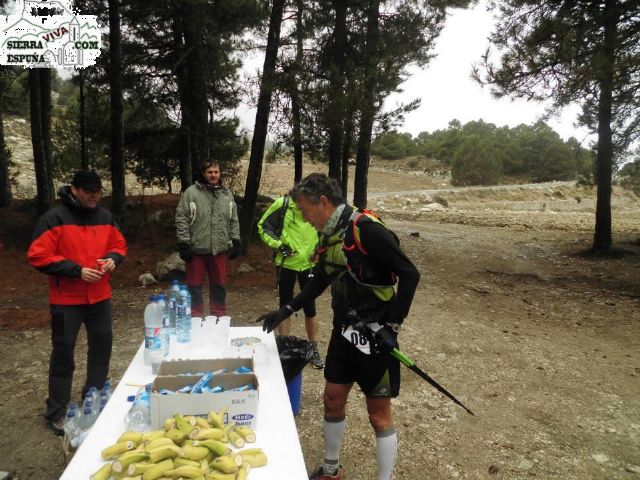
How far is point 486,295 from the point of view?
325 inches

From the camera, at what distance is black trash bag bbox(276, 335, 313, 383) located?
325cm

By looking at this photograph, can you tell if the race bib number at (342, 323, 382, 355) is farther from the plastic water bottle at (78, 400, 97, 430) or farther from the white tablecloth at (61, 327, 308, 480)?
the plastic water bottle at (78, 400, 97, 430)

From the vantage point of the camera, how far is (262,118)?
9.91 m

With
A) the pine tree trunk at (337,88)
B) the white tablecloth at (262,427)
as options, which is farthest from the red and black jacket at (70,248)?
the pine tree trunk at (337,88)

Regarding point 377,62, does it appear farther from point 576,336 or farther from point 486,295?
point 576,336

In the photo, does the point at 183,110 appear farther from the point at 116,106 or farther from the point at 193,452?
the point at 193,452

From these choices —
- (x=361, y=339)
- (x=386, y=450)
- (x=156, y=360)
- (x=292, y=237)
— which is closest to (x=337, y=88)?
(x=292, y=237)

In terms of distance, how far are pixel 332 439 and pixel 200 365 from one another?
1104 millimetres

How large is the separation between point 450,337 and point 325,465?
11.7ft

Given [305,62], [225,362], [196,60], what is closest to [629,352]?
[225,362]

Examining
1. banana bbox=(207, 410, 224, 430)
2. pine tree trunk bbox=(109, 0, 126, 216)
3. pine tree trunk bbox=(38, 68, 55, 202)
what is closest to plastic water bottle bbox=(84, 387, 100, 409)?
banana bbox=(207, 410, 224, 430)

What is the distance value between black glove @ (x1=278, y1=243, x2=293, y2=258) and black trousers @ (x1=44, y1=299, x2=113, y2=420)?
68.6 inches

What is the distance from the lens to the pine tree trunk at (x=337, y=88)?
29.2 feet

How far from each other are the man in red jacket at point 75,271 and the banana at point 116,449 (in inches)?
72.4
